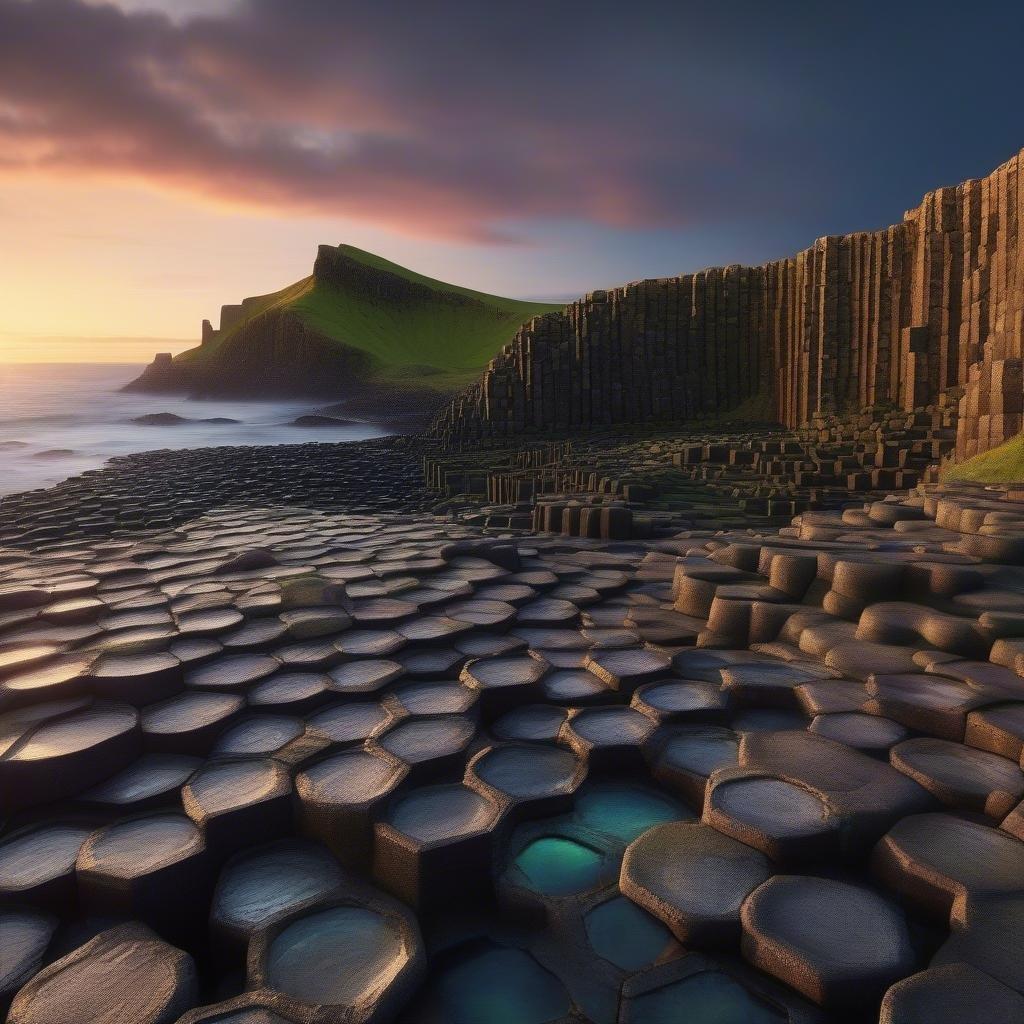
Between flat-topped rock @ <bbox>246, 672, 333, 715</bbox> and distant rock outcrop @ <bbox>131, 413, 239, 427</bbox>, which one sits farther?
distant rock outcrop @ <bbox>131, 413, 239, 427</bbox>

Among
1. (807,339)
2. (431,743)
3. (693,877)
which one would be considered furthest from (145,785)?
(807,339)

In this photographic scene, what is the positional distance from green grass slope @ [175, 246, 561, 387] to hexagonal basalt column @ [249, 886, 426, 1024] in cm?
5250

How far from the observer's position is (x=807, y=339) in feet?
46.5

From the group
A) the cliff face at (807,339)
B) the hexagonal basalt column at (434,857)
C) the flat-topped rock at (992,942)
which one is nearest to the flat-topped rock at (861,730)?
the flat-topped rock at (992,942)

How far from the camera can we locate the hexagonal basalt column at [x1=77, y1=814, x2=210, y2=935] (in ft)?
5.28

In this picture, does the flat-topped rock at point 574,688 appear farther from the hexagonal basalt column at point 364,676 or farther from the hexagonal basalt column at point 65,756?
the hexagonal basalt column at point 65,756

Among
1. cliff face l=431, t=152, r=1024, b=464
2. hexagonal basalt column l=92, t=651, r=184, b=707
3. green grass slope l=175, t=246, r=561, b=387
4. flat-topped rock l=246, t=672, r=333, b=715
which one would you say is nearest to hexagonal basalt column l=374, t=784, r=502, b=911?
flat-topped rock l=246, t=672, r=333, b=715

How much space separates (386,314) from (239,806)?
62.6m

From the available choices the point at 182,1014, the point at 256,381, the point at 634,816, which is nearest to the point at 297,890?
the point at 182,1014

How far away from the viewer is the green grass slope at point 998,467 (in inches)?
221

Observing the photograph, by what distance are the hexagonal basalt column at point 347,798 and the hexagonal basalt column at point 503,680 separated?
470mm

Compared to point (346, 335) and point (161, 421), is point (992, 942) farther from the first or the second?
point (346, 335)

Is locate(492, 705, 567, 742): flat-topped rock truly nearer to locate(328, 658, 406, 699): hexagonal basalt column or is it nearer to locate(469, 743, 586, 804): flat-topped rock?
locate(469, 743, 586, 804): flat-topped rock

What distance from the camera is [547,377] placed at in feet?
58.2
